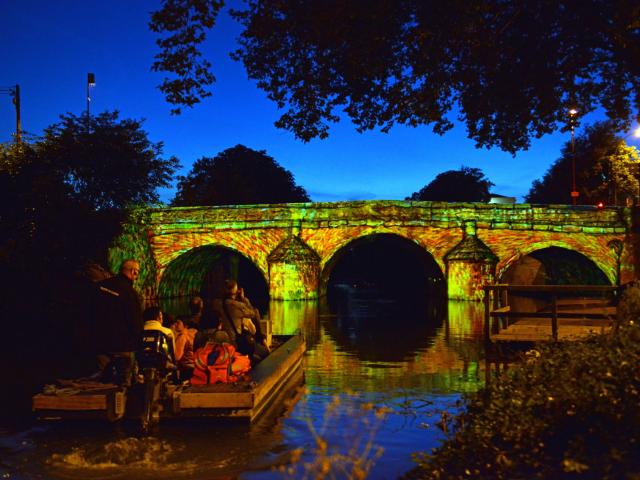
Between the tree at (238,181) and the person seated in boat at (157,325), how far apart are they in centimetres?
4237

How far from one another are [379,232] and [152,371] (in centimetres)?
2551

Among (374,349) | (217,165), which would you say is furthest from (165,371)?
(217,165)

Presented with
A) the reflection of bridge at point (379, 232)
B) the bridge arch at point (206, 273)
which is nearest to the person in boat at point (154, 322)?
the reflection of bridge at point (379, 232)

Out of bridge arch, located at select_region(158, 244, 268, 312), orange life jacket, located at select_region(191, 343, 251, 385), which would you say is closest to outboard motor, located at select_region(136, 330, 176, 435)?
orange life jacket, located at select_region(191, 343, 251, 385)

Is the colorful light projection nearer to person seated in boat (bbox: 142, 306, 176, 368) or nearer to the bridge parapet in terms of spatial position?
the bridge parapet

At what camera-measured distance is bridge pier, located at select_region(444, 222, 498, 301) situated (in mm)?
31172

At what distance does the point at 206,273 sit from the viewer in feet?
147

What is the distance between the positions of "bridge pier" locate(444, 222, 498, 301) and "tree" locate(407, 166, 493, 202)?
4472 cm

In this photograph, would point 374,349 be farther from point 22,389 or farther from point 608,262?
point 608,262

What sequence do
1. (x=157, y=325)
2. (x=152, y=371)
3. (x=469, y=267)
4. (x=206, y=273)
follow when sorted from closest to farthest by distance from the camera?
(x=152, y=371) → (x=157, y=325) → (x=469, y=267) → (x=206, y=273)

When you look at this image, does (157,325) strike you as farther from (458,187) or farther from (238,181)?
(458,187)

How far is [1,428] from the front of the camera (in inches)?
336

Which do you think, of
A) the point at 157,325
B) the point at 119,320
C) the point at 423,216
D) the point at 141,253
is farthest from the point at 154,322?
the point at 141,253

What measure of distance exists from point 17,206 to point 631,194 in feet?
125
